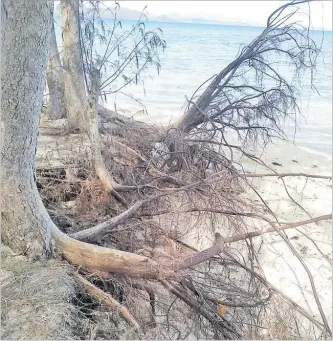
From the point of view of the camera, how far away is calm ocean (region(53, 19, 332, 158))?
8492 millimetres

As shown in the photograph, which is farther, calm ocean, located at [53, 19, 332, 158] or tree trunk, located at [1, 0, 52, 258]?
calm ocean, located at [53, 19, 332, 158]

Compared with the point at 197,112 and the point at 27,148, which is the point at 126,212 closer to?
the point at 27,148

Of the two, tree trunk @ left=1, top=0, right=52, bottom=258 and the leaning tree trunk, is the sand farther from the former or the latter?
tree trunk @ left=1, top=0, right=52, bottom=258

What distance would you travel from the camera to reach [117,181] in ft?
13.0

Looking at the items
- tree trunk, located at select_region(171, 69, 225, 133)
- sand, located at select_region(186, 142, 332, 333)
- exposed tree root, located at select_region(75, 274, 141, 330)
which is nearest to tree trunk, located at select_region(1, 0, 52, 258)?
exposed tree root, located at select_region(75, 274, 141, 330)

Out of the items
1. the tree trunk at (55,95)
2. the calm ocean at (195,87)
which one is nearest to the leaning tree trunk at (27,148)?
the tree trunk at (55,95)

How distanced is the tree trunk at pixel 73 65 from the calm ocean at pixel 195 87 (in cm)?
259

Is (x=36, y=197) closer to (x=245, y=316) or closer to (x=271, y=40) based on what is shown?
(x=245, y=316)

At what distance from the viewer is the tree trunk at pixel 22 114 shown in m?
2.00

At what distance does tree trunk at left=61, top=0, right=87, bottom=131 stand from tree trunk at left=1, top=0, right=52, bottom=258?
2486mm

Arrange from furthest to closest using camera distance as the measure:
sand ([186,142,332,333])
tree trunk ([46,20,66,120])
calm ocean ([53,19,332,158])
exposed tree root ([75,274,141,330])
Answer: calm ocean ([53,19,332,158]) < tree trunk ([46,20,66,120]) < sand ([186,142,332,333]) < exposed tree root ([75,274,141,330])

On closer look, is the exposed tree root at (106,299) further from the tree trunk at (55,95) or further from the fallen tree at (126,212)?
the tree trunk at (55,95)

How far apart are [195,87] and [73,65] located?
208 inches

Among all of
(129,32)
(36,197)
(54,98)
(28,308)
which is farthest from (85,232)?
(54,98)
